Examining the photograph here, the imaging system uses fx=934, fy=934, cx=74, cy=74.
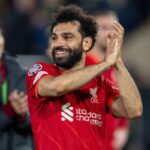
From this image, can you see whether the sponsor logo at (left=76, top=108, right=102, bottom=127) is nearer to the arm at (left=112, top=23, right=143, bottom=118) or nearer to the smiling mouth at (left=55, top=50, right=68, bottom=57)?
the arm at (left=112, top=23, right=143, bottom=118)

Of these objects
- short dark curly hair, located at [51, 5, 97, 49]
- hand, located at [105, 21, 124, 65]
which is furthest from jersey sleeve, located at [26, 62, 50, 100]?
hand, located at [105, 21, 124, 65]

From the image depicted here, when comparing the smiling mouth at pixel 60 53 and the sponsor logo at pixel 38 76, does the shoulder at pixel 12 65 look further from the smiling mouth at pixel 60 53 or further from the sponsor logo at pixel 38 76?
the smiling mouth at pixel 60 53

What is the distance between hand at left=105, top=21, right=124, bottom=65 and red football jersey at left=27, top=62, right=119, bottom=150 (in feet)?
1.62

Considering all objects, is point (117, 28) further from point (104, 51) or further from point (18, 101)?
point (104, 51)

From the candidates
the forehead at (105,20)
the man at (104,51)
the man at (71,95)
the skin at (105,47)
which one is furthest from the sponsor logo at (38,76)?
the forehead at (105,20)

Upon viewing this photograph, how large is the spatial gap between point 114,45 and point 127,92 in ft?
1.58

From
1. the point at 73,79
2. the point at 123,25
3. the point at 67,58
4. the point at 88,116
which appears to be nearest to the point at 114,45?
the point at 67,58

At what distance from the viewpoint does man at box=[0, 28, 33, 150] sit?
30.7ft

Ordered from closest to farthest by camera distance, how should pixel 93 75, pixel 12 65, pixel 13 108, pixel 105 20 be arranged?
pixel 93 75 → pixel 13 108 → pixel 12 65 → pixel 105 20

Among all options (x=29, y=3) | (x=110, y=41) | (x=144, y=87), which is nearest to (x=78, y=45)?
(x=110, y=41)

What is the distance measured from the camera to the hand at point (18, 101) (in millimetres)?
9289

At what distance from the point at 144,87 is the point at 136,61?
7.66 ft

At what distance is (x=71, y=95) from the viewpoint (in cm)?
816

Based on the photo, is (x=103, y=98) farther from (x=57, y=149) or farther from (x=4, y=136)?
(x=4, y=136)
